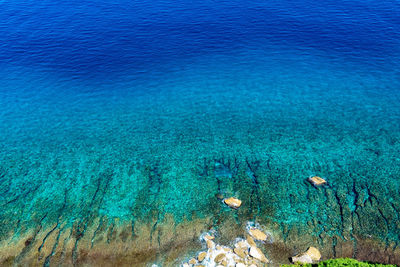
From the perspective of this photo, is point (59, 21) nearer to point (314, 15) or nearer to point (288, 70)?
point (288, 70)

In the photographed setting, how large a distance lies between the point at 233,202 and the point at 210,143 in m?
10.4

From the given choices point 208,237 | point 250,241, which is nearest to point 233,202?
point 250,241

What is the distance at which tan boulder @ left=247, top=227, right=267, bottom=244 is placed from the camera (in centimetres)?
2342

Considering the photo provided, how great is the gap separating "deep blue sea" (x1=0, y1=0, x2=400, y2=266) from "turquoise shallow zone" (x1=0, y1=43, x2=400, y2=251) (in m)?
0.19

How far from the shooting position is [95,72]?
5069 cm

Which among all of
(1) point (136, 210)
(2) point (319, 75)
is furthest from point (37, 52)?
(2) point (319, 75)

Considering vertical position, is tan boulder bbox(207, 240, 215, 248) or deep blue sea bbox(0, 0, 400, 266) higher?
deep blue sea bbox(0, 0, 400, 266)

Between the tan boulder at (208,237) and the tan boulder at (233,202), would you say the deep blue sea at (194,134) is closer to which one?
the tan boulder at (233,202)

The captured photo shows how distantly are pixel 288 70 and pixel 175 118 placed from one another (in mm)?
23786

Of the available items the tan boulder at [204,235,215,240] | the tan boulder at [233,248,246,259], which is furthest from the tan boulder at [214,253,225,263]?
the tan boulder at [204,235,215,240]

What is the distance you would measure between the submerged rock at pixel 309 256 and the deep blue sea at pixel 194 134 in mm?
647

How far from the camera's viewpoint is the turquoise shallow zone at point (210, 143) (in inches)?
1049

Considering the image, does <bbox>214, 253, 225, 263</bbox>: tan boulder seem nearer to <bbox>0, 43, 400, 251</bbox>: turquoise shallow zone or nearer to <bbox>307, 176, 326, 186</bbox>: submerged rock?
<bbox>0, 43, 400, 251</bbox>: turquoise shallow zone

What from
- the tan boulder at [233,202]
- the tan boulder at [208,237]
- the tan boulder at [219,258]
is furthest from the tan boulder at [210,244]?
the tan boulder at [233,202]
